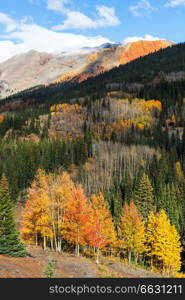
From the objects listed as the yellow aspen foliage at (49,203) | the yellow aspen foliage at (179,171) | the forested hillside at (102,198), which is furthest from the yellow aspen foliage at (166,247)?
the yellow aspen foliage at (179,171)

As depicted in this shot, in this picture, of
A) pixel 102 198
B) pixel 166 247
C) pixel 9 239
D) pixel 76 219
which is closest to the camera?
pixel 9 239

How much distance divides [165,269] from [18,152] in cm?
10839

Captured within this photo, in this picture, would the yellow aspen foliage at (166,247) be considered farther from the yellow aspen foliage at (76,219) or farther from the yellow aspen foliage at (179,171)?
the yellow aspen foliage at (179,171)

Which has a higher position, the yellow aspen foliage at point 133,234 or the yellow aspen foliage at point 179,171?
the yellow aspen foliage at point 179,171

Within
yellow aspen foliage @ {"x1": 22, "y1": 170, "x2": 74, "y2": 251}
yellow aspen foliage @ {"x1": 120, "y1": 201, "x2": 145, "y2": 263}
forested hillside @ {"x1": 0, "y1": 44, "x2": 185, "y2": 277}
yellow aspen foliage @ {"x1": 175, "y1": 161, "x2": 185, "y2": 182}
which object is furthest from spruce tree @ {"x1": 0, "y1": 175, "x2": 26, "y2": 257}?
yellow aspen foliage @ {"x1": 175, "y1": 161, "x2": 185, "y2": 182}

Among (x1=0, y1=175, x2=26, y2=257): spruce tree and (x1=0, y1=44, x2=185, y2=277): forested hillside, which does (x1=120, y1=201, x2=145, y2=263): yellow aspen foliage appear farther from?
(x1=0, y1=175, x2=26, y2=257): spruce tree

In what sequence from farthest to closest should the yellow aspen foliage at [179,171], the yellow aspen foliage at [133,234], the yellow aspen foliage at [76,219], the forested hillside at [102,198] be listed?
1. the yellow aspen foliage at [179,171]
2. the yellow aspen foliage at [133,234]
3. the forested hillside at [102,198]
4. the yellow aspen foliage at [76,219]

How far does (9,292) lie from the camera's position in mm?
16656

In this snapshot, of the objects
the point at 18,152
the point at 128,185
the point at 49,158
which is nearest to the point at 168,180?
the point at 128,185

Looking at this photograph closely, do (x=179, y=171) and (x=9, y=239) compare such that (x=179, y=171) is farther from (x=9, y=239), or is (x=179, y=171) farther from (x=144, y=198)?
(x=9, y=239)

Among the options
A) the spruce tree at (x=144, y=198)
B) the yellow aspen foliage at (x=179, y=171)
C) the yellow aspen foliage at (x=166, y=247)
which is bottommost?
the yellow aspen foliage at (x=166, y=247)

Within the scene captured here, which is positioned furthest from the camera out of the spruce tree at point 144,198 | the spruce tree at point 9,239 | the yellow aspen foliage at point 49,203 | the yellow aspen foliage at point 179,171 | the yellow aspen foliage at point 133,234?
the yellow aspen foliage at point 179,171

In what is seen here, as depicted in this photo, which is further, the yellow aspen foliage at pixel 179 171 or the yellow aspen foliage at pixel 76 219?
the yellow aspen foliage at pixel 179 171

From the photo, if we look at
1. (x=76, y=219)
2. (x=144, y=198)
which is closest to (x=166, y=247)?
(x=76, y=219)
